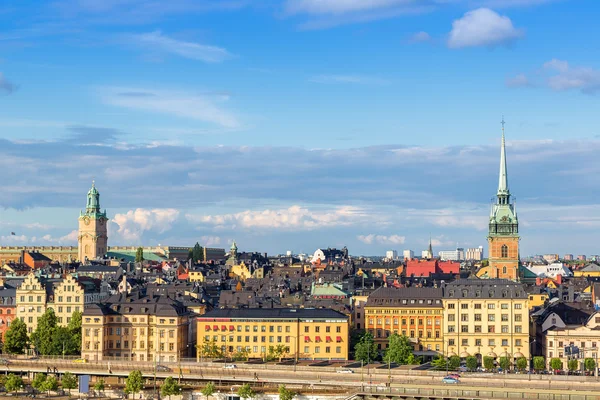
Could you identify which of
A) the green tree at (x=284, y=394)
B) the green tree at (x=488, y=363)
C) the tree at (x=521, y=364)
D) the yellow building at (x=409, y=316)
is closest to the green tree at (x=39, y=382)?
the green tree at (x=284, y=394)

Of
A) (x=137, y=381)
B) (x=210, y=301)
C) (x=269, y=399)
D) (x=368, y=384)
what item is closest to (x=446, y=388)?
(x=368, y=384)

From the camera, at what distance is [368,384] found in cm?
12175

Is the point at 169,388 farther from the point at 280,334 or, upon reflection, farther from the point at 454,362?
the point at 454,362

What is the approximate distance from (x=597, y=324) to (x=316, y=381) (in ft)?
147

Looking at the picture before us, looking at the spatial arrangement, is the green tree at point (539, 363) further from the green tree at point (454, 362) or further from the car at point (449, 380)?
the car at point (449, 380)

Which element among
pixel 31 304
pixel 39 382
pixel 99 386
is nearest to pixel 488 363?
pixel 99 386

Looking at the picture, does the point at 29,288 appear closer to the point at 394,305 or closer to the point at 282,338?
the point at 282,338

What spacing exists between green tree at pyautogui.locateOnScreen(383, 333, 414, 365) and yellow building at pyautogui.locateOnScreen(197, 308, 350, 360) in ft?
19.6

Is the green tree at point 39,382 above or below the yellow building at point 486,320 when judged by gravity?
below

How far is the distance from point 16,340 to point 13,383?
1110 inches

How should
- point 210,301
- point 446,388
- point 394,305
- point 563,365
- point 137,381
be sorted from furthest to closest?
point 210,301 → point 394,305 → point 563,365 → point 137,381 → point 446,388

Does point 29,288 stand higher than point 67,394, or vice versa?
point 29,288

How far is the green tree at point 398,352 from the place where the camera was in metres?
146

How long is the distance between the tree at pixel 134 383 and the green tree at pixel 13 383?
38.3 ft
